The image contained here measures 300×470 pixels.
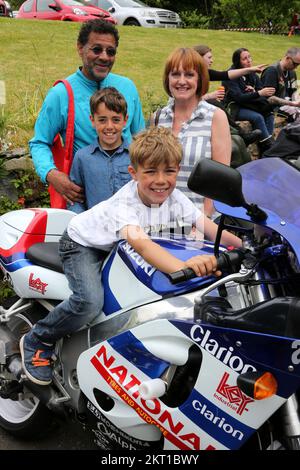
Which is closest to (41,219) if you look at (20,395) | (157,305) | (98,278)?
(98,278)

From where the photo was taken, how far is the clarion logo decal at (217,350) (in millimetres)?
2000

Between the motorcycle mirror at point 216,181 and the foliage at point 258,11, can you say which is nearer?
the motorcycle mirror at point 216,181

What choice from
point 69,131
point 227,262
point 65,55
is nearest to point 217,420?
point 227,262

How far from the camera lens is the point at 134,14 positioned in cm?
2077

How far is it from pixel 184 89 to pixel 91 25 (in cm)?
79

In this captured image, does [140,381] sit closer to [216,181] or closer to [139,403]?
[139,403]

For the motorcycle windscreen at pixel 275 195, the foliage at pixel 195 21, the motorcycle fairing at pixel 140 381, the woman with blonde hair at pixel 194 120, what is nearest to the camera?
the motorcycle windscreen at pixel 275 195

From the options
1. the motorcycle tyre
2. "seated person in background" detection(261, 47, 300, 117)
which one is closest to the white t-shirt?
the motorcycle tyre

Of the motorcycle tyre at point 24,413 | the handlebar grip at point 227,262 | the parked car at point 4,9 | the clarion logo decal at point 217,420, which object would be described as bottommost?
the motorcycle tyre at point 24,413

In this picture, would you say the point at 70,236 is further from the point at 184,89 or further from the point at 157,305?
the point at 184,89

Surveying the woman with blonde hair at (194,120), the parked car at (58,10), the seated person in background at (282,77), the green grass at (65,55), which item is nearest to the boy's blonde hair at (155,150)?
the woman with blonde hair at (194,120)

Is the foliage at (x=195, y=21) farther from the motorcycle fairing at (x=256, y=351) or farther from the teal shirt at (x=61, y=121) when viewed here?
the motorcycle fairing at (x=256, y=351)

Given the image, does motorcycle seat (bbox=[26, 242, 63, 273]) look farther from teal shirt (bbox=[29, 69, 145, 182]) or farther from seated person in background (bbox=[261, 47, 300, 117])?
seated person in background (bbox=[261, 47, 300, 117])
